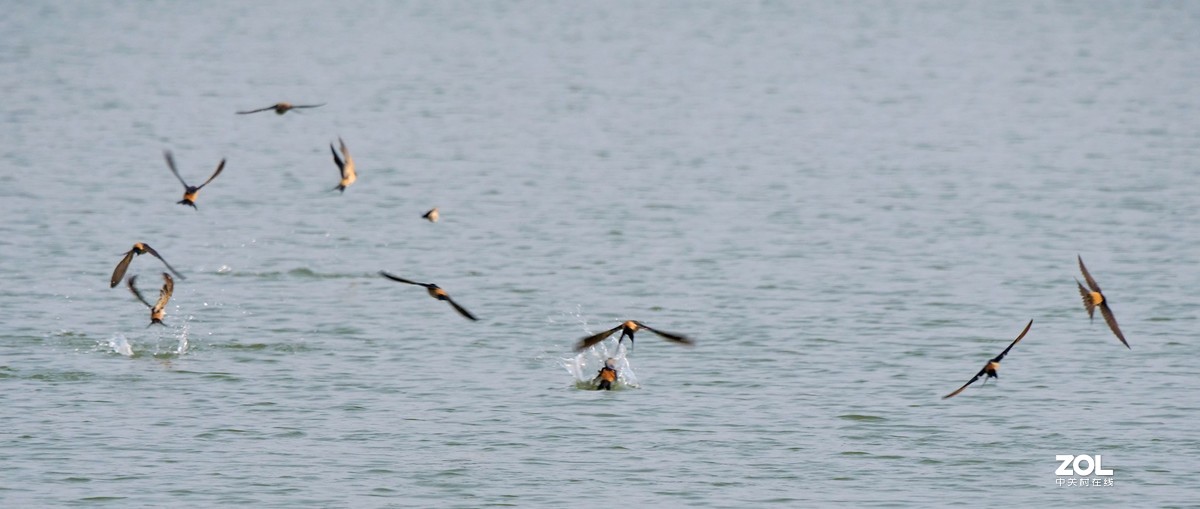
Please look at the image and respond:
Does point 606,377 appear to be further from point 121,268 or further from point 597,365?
point 121,268

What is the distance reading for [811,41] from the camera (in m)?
83.2

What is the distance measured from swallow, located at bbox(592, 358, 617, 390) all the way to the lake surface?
0.80ft

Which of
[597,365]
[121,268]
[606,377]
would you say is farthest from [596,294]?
[121,268]

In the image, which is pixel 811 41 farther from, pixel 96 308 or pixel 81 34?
pixel 96 308

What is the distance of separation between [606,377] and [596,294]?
19.6 ft

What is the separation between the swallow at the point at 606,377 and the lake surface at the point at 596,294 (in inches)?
9.6

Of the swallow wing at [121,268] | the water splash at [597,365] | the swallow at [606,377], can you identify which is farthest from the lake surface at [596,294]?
the swallow wing at [121,268]

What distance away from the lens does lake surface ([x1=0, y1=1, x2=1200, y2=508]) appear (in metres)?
17.1

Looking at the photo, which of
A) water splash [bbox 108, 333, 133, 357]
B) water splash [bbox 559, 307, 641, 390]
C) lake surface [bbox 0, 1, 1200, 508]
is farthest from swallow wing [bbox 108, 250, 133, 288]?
water splash [bbox 559, 307, 641, 390]

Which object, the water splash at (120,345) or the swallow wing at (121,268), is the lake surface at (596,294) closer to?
the water splash at (120,345)

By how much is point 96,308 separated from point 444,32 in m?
63.2

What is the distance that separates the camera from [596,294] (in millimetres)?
25625

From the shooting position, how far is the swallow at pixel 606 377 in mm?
19625

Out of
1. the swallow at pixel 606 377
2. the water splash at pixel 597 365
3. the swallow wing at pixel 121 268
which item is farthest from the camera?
the water splash at pixel 597 365
